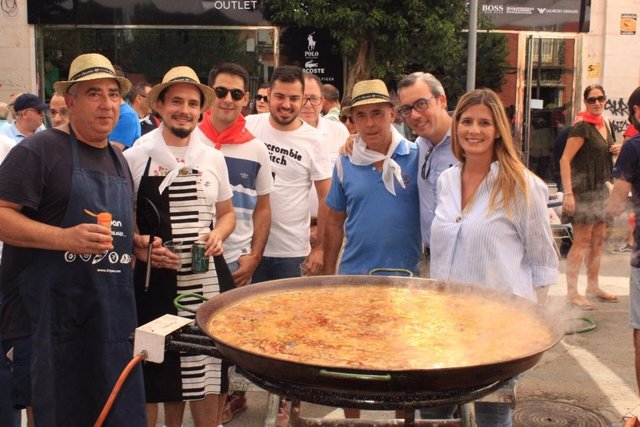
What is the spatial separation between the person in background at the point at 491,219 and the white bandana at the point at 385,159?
1.99ft

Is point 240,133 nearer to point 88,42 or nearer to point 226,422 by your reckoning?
point 226,422

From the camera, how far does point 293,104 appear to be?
16.1 feet

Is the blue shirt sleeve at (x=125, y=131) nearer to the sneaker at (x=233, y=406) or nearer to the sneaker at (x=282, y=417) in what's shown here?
the sneaker at (x=233, y=406)

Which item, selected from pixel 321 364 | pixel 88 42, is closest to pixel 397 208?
pixel 321 364

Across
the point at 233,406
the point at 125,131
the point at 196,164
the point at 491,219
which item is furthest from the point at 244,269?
the point at 125,131

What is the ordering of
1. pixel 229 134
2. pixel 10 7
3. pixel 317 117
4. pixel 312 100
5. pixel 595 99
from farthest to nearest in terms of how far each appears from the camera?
1. pixel 10 7
2. pixel 595 99
3. pixel 317 117
4. pixel 312 100
5. pixel 229 134

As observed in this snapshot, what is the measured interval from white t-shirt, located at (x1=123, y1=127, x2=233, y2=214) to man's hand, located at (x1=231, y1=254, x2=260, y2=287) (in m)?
0.55

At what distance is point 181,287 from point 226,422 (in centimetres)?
140

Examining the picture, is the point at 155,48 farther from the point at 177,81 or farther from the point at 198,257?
the point at 198,257

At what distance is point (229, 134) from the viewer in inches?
175

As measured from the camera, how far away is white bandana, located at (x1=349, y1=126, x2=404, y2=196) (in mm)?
4066

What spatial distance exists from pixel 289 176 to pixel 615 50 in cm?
1391

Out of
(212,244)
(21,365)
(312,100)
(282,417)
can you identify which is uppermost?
(312,100)

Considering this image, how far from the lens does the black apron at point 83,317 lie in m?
3.14
